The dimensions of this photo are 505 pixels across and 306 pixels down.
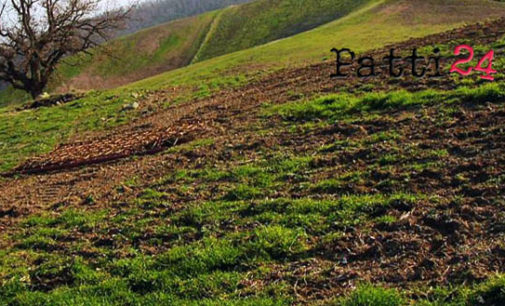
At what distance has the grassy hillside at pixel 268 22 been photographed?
53438 millimetres

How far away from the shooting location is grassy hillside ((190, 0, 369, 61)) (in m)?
53.4

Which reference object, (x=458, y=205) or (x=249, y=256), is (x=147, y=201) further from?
(x=458, y=205)

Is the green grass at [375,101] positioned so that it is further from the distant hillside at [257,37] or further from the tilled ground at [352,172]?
the distant hillside at [257,37]

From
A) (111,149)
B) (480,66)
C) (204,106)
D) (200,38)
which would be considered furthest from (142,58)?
(480,66)

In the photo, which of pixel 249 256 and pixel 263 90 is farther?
pixel 263 90

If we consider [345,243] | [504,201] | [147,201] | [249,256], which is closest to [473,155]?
[504,201]

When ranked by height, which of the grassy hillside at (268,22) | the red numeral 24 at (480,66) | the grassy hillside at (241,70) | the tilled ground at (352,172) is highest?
the grassy hillside at (268,22)

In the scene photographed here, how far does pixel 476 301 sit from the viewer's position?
4367mm

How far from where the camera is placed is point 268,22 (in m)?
60.5

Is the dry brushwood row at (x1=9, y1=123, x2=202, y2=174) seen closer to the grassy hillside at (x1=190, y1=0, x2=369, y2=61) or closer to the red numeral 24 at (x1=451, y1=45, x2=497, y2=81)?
the red numeral 24 at (x1=451, y1=45, x2=497, y2=81)

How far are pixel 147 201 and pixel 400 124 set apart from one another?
17.1ft

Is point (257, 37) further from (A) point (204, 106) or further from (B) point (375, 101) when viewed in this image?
(B) point (375, 101)

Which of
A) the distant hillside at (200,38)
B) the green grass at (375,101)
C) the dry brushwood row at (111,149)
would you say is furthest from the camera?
the distant hillside at (200,38)

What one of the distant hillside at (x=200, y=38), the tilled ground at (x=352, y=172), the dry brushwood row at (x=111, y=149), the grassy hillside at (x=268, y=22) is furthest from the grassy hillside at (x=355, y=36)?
the distant hillside at (x=200, y=38)
